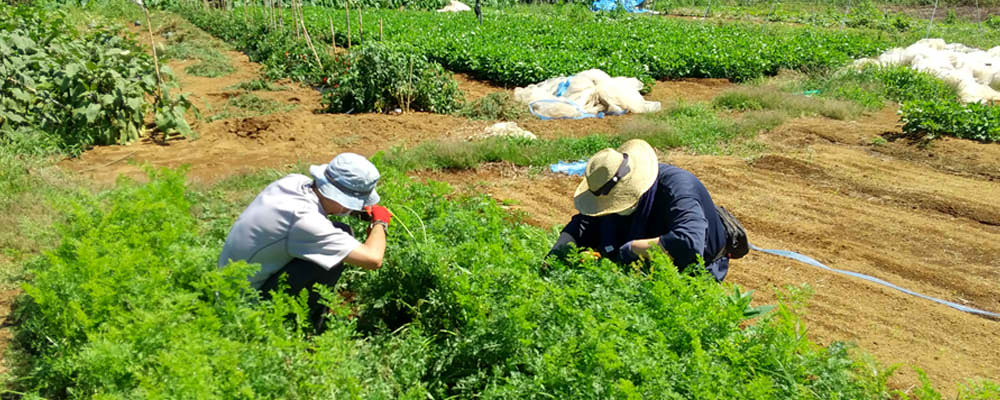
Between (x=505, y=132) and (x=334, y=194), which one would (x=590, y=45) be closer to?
(x=505, y=132)

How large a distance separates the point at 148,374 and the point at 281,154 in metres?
6.32

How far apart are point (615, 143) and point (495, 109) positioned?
2635 millimetres

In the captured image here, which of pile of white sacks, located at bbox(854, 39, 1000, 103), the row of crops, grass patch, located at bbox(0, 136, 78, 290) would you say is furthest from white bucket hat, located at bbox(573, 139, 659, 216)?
pile of white sacks, located at bbox(854, 39, 1000, 103)

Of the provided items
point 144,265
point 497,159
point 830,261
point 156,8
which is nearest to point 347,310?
point 144,265

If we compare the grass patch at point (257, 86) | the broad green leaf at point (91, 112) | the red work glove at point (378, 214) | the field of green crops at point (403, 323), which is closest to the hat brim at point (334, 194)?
the red work glove at point (378, 214)

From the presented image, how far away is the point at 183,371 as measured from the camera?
8.20 feet

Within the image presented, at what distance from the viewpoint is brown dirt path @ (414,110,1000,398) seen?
15.7 ft

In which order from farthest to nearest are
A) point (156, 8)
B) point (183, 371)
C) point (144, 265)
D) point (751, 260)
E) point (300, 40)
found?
point (156, 8)
point (300, 40)
point (751, 260)
point (144, 265)
point (183, 371)

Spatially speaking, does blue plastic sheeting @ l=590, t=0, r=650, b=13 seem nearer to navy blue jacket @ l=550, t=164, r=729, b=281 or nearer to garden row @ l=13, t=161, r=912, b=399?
navy blue jacket @ l=550, t=164, r=729, b=281

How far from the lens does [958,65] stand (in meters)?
13.9

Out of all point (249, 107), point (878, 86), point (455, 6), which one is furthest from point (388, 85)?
point (455, 6)

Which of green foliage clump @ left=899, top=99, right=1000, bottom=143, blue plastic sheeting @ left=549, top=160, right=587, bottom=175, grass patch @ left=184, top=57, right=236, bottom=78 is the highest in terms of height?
green foliage clump @ left=899, top=99, right=1000, bottom=143

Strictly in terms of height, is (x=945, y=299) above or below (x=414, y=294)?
below

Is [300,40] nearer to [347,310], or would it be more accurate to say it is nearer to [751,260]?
[751,260]
